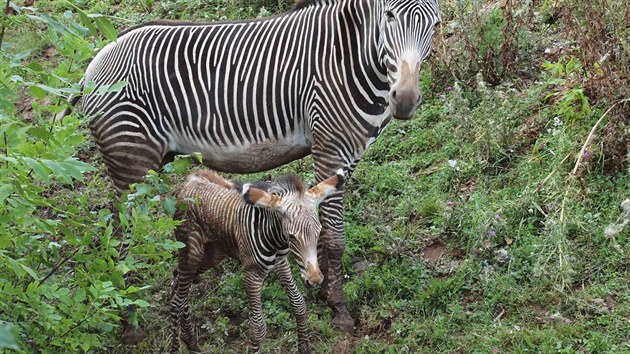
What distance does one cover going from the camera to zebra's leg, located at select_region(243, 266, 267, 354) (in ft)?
21.1

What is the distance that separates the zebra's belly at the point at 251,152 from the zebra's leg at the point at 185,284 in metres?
0.77

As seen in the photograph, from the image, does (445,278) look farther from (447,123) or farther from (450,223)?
(447,123)

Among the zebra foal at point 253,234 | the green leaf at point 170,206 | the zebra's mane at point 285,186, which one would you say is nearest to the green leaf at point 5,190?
the green leaf at point 170,206

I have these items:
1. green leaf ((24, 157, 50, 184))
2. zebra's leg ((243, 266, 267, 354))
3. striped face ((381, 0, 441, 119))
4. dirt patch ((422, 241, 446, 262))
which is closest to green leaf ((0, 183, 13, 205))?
green leaf ((24, 157, 50, 184))

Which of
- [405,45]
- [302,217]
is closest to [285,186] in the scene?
[302,217]

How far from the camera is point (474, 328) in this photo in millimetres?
6621

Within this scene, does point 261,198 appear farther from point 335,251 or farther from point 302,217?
point 335,251

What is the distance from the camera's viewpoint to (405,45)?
640 centimetres

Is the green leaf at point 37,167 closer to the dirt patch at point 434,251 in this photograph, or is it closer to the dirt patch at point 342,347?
the dirt patch at point 342,347

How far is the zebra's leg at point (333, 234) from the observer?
6945 millimetres

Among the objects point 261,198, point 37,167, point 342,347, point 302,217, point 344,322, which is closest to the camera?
point 37,167

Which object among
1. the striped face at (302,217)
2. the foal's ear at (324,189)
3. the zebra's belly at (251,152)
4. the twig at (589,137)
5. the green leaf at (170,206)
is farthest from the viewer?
the twig at (589,137)

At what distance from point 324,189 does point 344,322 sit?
1.51 m

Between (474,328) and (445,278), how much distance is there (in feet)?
2.47
